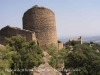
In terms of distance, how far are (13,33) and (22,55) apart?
24.3 ft

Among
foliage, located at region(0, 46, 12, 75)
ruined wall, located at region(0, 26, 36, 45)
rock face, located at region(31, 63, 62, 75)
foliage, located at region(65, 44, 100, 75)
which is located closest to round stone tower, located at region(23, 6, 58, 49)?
ruined wall, located at region(0, 26, 36, 45)

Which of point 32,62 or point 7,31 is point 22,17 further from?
point 32,62

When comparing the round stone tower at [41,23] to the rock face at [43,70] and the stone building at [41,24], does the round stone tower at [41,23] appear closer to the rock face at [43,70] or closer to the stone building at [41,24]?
the stone building at [41,24]

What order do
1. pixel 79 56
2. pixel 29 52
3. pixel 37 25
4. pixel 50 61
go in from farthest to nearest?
pixel 37 25 → pixel 79 56 → pixel 50 61 → pixel 29 52

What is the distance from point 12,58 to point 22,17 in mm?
11081

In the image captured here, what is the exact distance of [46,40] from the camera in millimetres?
22750

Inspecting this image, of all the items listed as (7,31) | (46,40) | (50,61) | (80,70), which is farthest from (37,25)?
(80,70)

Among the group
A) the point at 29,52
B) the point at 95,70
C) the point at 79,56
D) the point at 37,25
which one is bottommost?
the point at 95,70

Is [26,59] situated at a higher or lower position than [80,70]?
higher

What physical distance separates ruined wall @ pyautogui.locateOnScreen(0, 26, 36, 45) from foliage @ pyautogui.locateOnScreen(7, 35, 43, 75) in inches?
187

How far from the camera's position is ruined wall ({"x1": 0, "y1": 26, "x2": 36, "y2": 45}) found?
796 inches

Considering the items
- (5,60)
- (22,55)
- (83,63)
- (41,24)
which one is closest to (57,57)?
(83,63)

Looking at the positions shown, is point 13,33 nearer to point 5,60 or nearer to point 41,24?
point 41,24

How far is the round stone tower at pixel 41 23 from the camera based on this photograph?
74.0 feet
